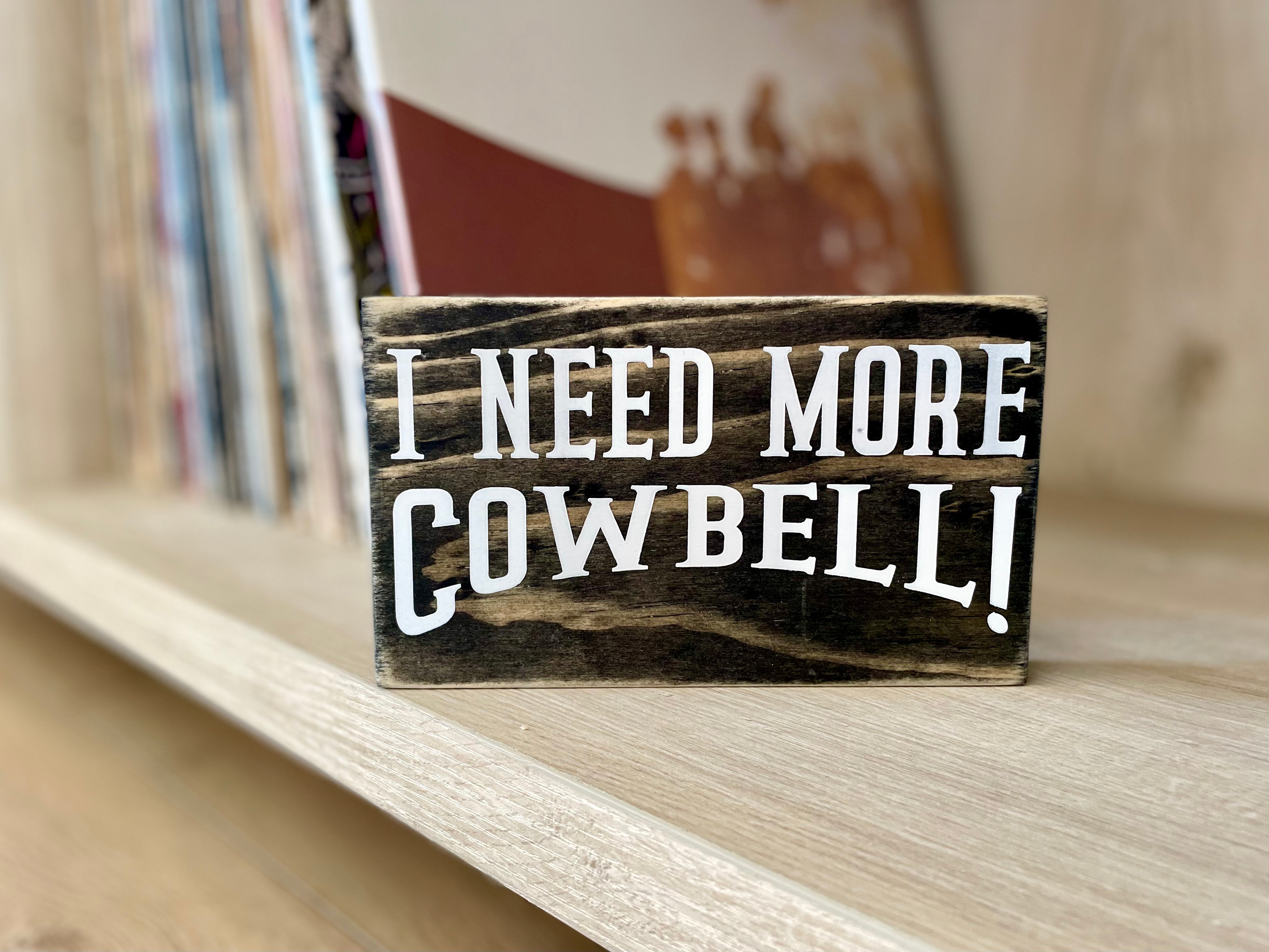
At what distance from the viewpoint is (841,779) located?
0.35 m

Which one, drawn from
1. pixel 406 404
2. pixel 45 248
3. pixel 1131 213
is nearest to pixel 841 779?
pixel 406 404

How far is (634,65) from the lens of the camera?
77 centimetres

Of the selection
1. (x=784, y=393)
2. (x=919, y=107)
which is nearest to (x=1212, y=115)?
(x=919, y=107)

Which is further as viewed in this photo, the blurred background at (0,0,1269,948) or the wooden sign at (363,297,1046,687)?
the blurred background at (0,0,1269,948)

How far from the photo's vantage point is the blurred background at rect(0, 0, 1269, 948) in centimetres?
65

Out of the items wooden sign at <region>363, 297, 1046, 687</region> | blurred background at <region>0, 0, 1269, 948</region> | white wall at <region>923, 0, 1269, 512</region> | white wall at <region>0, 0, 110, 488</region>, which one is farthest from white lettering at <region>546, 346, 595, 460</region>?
white wall at <region>0, 0, 110, 488</region>

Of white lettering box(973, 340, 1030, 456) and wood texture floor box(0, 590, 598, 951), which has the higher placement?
white lettering box(973, 340, 1030, 456)

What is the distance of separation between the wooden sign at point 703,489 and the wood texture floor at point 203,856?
0.22 metres

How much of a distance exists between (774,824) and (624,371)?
A: 0.64 feet

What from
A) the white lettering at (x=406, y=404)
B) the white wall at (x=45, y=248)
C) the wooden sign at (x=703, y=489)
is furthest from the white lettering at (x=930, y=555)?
the white wall at (x=45, y=248)

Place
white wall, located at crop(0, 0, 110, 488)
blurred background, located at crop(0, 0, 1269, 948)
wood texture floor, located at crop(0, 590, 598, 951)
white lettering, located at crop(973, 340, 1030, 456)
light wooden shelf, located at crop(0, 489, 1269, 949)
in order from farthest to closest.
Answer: white wall, located at crop(0, 0, 110, 488) → blurred background, located at crop(0, 0, 1269, 948) → wood texture floor, located at crop(0, 590, 598, 951) → white lettering, located at crop(973, 340, 1030, 456) → light wooden shelf, located at crop(0, 489, 1269, 949)

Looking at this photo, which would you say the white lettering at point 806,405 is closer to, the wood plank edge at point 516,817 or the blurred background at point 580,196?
the wood plank edge at point 516,817

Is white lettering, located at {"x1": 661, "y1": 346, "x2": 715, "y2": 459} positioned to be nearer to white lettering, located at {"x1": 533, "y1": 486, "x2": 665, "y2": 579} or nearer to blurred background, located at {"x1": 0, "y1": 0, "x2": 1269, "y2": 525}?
white lettering, located at {"x1": 533, "y1": 486, "x2": 665, "y2": 579}

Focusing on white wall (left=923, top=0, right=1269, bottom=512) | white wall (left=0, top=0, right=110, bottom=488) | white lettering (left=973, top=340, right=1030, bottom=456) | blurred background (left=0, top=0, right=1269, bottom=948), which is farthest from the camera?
white wall (left=0, top=0, right=110, bottom=488)
